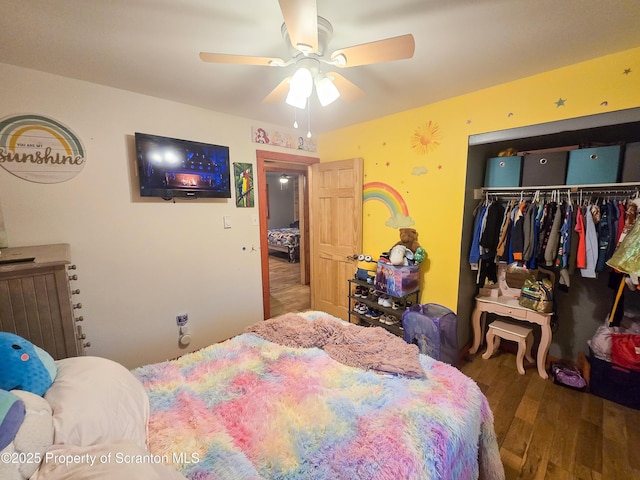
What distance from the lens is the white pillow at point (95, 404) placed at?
0.73 m

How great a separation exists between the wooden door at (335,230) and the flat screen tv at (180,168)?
1.17 metres

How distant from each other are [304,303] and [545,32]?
11.5ft

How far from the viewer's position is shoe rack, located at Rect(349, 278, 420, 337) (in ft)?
8.01

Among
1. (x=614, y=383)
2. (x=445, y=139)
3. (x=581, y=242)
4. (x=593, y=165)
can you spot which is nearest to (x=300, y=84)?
(x=445, y=139)

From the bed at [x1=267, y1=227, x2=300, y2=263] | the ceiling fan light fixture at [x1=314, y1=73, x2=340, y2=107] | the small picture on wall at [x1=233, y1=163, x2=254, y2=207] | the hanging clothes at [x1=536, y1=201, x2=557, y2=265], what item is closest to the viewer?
the ceiling fan light fixture at [x1=314, y1=73, x2=340, y2=107]

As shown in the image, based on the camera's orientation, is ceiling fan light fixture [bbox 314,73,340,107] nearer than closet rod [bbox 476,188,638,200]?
Yes

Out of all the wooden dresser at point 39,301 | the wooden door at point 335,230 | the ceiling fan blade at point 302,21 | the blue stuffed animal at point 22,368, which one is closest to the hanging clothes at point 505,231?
the wooden door at point 335,230

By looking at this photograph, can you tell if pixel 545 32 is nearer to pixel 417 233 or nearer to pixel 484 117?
pixel 484 117

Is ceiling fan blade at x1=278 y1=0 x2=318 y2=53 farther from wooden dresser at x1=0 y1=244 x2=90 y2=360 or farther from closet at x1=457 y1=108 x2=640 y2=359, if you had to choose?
closet at x1=457 y1=108 x2=640 y2=359

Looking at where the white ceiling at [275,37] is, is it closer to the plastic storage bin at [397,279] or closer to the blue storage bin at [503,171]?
the blue storage bin at [503,171]

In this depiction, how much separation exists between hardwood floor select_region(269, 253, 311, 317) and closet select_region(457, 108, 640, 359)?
215cm

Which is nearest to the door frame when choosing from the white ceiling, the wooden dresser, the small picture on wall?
the small picture on wall

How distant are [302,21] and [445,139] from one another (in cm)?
175

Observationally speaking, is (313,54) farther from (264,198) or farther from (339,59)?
(264,198)
